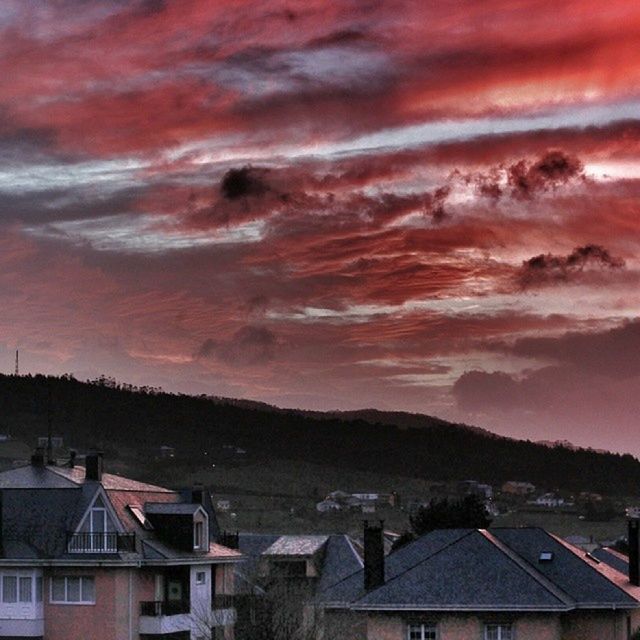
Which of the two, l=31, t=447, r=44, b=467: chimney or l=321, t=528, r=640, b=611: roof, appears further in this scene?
l=31, t=447, r=44, b=467: chimney

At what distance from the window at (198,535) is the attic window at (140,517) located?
2235 mm

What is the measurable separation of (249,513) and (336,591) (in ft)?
347

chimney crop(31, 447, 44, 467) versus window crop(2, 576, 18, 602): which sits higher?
chimney crop(31, 447, 44, 467)

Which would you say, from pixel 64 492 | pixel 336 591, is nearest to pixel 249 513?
pixel 336 591

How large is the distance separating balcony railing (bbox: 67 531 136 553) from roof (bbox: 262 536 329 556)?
83.7 ft

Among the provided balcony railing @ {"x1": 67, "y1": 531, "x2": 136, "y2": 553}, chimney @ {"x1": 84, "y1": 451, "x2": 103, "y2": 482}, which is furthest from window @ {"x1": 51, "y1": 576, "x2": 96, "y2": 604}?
chimney @ {"x1": 84, "y1": 451, "x2": 103, "y2": 482}

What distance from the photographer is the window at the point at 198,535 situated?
77.6 meters

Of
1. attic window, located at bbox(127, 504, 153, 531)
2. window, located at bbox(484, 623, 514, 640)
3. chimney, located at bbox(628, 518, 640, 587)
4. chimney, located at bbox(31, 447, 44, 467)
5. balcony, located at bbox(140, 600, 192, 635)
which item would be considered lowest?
window, located at bbox(484, 623, 514, 640)

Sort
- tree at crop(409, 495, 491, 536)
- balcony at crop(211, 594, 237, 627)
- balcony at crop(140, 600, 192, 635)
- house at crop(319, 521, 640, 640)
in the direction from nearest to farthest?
house at crop(319, 521, 640, 640), balcony at crop(140, 600, 192, 635), balcony at crop(211, 594, 237, 627), tree at crop(409, 495, 491, 536)

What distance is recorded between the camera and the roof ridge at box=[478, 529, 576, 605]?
227 feet

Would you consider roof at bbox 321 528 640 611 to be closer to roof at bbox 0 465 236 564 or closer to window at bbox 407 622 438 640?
window at bbox 407 622 438 640

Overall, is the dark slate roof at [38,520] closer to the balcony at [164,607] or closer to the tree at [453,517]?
the balcony at [164,607]

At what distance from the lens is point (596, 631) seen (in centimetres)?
7019

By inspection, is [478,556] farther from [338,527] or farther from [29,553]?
[338,527]
